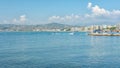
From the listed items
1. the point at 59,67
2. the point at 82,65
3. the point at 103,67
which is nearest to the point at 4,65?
the point at 59,67

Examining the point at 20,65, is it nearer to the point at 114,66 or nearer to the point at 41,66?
the point at 41,66

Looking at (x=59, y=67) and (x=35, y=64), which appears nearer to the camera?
(x=59, y=67)

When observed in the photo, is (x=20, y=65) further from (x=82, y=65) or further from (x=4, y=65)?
(x=82, y=65)

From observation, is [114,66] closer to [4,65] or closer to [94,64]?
[94,64]

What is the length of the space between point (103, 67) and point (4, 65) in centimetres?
1241

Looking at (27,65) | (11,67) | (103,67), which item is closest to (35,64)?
(27,65)

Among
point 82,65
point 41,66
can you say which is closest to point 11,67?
point 41,66

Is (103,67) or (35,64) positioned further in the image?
(35,64)

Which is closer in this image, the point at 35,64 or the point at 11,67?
the point at 11,67

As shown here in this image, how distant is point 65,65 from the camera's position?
112 ft

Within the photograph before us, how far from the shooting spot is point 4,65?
34188 millimetres

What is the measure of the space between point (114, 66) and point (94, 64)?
8.98 ft

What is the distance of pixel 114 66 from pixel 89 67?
3219 millimetres

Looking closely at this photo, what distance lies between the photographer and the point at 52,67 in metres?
32.9
